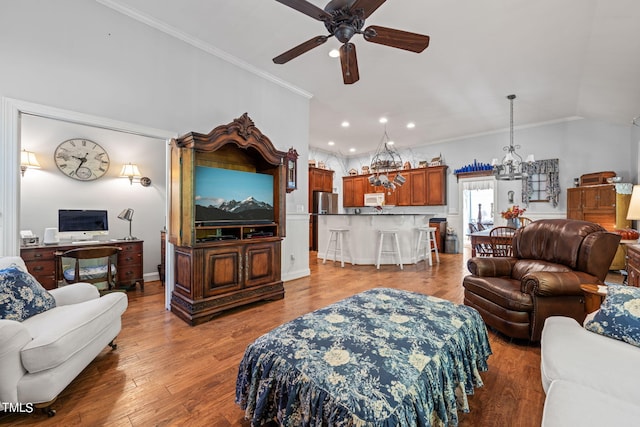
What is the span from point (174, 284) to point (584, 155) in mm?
8043

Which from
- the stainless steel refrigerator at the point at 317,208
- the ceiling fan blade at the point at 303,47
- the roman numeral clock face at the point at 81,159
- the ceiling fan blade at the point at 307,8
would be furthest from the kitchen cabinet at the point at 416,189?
the roman numeral clock face at the point at 81,159

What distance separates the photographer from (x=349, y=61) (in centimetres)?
234

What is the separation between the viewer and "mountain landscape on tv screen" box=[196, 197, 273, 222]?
10.5 feet

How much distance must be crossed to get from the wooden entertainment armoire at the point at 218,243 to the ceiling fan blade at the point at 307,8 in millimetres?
1628

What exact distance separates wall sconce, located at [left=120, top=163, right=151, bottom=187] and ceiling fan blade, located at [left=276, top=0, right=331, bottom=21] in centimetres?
385

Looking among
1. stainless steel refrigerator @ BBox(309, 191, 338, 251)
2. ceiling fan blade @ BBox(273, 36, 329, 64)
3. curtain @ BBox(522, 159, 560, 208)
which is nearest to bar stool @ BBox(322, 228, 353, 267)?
stainless steel refrigerator @ BBox(309, 191, 338, 251)

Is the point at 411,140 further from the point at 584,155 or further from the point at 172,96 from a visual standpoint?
the point at 172,96

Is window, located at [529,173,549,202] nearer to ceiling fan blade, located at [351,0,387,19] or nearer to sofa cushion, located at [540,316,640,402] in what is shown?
→ sofa cushion, located at [540,316,640,402]

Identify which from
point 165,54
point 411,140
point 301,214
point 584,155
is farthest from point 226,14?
point 584,155

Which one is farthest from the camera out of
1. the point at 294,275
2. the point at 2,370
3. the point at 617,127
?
the point at 617,127

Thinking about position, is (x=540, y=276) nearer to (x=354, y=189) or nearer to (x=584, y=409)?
(x=584, y=409)

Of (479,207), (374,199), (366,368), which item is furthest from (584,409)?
(479,207)

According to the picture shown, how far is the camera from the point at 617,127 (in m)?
5.47

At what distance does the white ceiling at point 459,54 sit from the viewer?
9.13 ft
